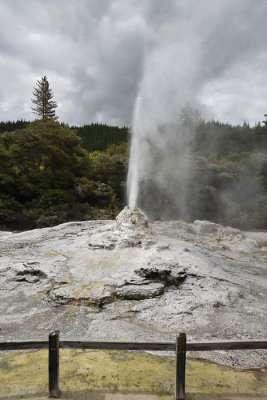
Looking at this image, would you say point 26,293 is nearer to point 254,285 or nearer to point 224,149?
point 254,285

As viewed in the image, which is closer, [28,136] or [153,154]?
[28,136]

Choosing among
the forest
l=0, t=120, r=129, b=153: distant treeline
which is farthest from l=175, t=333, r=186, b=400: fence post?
l=0, t=120, r=129, b=153: distant treeline

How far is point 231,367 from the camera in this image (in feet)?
11.5

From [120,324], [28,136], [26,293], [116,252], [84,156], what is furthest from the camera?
[84,156]

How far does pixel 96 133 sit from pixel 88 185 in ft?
120

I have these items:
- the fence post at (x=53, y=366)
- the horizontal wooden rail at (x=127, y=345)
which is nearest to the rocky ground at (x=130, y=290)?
the horizontal wooden rail at (x=127, y=345)

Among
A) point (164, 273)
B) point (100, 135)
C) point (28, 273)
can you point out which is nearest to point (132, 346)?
point (164, 273)

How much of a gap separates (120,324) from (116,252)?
2.35 metres

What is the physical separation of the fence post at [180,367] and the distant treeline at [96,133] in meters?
42.3

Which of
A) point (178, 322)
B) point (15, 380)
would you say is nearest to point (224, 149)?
point (178, 322)

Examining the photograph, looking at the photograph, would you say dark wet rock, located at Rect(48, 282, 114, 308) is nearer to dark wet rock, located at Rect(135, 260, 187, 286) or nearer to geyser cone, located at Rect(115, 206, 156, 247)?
dark wet rock, located at Rect(135, 260, 187, 286)

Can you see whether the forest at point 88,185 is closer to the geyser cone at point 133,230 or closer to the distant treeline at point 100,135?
the geyser cone at point 133,230

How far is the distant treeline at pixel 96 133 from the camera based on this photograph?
45438mm

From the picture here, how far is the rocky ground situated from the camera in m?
4.34
